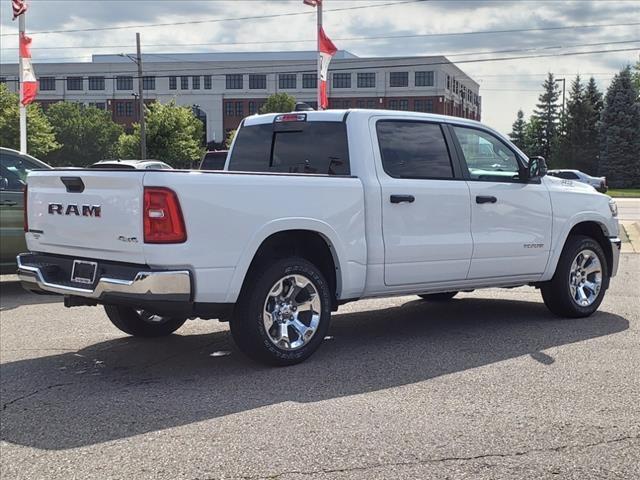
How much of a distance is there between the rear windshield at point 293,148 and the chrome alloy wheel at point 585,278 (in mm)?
2917

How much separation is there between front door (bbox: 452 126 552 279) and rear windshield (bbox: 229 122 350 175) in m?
1.22

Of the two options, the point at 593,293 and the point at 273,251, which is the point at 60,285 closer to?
the point at 273,251

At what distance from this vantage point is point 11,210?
9555 millimetres

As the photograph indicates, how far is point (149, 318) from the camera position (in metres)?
6.83

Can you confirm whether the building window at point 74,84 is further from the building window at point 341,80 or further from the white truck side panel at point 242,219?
the white truck side panel at point 242,219

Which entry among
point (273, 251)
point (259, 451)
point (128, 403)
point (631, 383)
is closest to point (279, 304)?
point (273, 251)

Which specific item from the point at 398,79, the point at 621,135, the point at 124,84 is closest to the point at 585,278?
the point at 621,135

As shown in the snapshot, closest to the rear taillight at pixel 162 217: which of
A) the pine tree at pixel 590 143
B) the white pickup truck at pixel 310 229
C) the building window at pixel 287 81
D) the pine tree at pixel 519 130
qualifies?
the white pickup truck at pixel 310 229

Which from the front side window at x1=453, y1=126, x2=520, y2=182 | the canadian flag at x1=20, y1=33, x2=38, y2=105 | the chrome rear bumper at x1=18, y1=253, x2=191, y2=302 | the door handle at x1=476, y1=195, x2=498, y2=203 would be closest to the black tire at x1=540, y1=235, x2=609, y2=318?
the front side window at x1=453, y1=126, x2=520, y2=182

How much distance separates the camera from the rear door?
6.24 meters

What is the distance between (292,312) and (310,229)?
2.14 ft

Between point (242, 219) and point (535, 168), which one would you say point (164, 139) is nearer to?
point (535, 168)

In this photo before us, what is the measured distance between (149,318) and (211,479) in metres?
3.30

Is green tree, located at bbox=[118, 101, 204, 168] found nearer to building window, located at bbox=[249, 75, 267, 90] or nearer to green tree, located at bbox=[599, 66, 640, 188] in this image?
green tree, located at bbox=[599, 66, 640, 188]
